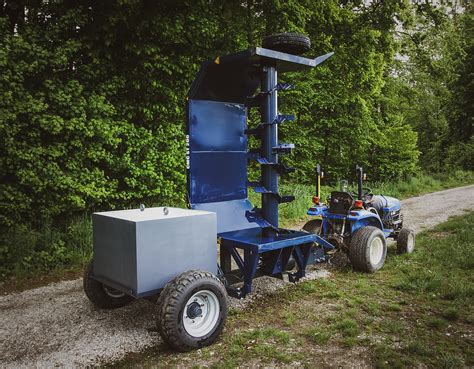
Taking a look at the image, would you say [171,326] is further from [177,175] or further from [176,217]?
[177,175]

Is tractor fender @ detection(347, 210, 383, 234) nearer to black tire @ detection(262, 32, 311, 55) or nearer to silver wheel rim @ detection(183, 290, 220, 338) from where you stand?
black tire @ detection(262, 32, 311, 55)

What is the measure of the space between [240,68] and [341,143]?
1042cm

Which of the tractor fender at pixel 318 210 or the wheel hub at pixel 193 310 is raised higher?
the tractor fender at pixel 318 210

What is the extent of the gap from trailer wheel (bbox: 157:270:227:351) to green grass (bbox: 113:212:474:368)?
0.13m

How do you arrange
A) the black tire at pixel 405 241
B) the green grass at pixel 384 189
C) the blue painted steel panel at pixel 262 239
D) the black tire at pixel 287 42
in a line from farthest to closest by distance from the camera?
the green grass at pixel 384 189 < the black tire at pixel 405 241 < the black tire at pixel 287 42 < the blue painted steel panel at pixel 262 239

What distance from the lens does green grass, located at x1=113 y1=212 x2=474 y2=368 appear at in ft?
10.4

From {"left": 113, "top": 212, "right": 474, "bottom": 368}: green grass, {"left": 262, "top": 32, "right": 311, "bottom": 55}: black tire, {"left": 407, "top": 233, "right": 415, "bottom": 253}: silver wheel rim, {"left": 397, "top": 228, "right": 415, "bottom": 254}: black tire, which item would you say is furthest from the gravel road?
{"left": 262, "top": 32, "right": 311, "bottom": 55}: black tire

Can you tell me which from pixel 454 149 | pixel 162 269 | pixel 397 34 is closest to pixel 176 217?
pixel 162 269

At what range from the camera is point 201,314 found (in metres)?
3.46

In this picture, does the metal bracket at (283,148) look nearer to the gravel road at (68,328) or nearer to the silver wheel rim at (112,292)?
the gravel road at (68,328)

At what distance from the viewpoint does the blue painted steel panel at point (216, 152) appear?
473 centimetres

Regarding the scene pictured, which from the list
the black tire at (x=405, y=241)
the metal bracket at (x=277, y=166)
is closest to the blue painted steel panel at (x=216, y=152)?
the metal bracket at (x=277, y=166)

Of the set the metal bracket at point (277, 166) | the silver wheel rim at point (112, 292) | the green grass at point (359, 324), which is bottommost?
A: the green grass at point (359, 324)

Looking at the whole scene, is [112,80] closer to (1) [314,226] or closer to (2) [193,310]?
(1) [314,226]
